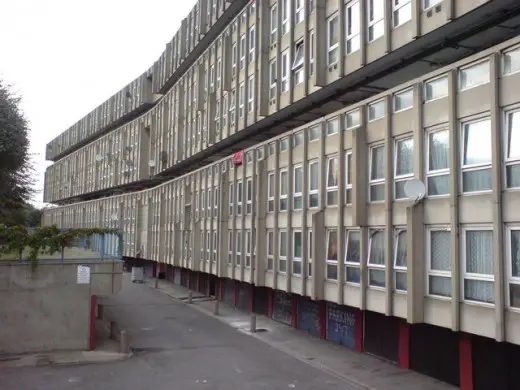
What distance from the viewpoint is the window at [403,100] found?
13.8 m

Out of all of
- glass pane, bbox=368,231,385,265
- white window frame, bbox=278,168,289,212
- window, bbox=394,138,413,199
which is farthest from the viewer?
white window frame, bbox=278,168,289,212

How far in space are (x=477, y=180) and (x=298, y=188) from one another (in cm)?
867

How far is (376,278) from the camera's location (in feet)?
48.5

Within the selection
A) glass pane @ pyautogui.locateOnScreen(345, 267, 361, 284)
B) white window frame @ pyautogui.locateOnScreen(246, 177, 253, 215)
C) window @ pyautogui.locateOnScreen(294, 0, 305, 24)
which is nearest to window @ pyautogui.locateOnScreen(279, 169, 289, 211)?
white window frame @ pyautogui.locateOnScreen(246, 177, 253, 215)

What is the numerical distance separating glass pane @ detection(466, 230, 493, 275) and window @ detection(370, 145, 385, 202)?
11.0ft

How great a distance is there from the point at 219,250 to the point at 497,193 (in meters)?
17.3

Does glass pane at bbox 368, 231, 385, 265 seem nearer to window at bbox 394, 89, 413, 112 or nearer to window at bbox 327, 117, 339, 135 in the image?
window at bbox 394, 89, 413, 112

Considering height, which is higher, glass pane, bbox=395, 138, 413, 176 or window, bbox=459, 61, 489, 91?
window, bbox=459, 61, 489, 91

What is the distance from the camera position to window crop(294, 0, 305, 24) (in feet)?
66.5

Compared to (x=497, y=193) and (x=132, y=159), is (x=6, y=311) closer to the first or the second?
(x=497, y=193)

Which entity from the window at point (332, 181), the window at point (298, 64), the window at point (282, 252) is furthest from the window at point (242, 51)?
the window at point (332, 181)

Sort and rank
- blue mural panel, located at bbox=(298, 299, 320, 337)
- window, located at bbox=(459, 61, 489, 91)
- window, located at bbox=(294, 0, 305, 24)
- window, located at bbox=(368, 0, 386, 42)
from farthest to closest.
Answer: blue mural panel, located at bbox=(298, 299, 320, 337), window, located at bbox=(294, 0, 305, 24), window, located at bbox=(368, 0, 386, 42), window, located at bbox=(459, 61, 489, 91)

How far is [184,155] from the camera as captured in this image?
36500 millimetres

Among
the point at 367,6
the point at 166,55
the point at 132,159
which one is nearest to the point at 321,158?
the point at 367,6
